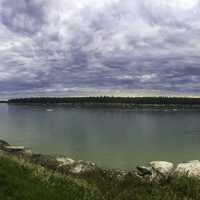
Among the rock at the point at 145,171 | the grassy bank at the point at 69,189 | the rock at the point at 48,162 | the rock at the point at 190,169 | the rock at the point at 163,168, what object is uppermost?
the grassy bank at the point at 69,189

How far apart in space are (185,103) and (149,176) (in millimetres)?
190998

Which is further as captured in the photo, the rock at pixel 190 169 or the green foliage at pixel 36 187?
the rock at pixel 190 169

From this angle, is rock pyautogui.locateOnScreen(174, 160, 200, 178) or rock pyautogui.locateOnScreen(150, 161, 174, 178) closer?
rock pyautogui.locateOnScreen(174, 160, 200, 178)

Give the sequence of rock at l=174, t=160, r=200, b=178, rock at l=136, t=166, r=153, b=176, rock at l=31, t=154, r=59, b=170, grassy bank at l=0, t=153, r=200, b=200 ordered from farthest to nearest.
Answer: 1. rock at l=31, t=154, r=59, b=170
2. rock at l=136, t=166, r=153, b=176
3. rock at l=174, t=160, r=200, b=178
4. grassy bank at l=0, t=153, r=200, b=200

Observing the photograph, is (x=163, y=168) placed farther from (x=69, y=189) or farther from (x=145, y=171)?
(x=69, y=189)

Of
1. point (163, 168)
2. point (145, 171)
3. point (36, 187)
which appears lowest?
point (145, 171)

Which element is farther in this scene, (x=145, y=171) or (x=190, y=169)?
(x=145, y=171)

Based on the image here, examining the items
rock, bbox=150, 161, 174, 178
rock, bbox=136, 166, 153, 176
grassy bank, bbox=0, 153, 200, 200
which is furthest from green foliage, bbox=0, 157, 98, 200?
rock, bbox=136, 166, 153, 176

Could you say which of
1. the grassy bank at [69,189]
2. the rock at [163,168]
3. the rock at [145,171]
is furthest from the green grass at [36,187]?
the rock at [145,171]

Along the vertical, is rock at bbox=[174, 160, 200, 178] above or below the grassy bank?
below

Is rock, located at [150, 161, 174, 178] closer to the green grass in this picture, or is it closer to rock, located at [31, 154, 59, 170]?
rock, located at [31, 154, 59, 170]

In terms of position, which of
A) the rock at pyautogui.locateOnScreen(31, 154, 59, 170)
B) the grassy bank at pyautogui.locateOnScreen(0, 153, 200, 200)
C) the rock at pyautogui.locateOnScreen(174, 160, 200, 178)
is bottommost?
the rock at pyautogui.locateOnScreen(31, 154, 59, 170)

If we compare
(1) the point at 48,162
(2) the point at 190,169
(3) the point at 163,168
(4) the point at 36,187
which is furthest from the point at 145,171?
(4) the point at 36,187

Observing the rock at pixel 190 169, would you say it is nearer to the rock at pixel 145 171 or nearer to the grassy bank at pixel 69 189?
the rock at pixel 145 171
